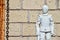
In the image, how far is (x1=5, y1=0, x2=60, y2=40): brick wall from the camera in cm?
938

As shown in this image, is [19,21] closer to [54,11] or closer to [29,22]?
[29,22]

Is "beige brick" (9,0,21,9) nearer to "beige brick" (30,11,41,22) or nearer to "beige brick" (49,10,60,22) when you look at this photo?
"beige brick" (30,11,41,22)

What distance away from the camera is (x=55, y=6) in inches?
370

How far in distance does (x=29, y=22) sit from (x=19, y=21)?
0.26 m

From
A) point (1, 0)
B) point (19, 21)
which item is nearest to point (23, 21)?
point (19, 21)

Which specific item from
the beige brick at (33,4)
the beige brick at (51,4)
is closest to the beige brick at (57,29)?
the beige brick at (51,4)

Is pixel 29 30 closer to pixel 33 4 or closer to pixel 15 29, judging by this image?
pixel 15 29

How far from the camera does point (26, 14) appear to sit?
943 centimetres

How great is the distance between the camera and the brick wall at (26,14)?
30.8 ft

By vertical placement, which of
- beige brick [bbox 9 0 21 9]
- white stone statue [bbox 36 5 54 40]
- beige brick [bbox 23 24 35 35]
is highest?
beige brick [bbox 9 0 21 9]

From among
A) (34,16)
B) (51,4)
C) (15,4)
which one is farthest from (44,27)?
(15,4)

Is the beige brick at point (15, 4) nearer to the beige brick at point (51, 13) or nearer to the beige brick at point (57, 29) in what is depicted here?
the beige brick at point (51, 13)

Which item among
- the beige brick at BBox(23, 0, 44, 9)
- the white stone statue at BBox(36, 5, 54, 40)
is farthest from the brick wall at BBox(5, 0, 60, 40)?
the white stone statue at BBox(36, 5, 54, 40)

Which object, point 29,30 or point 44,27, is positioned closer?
point 44,27
